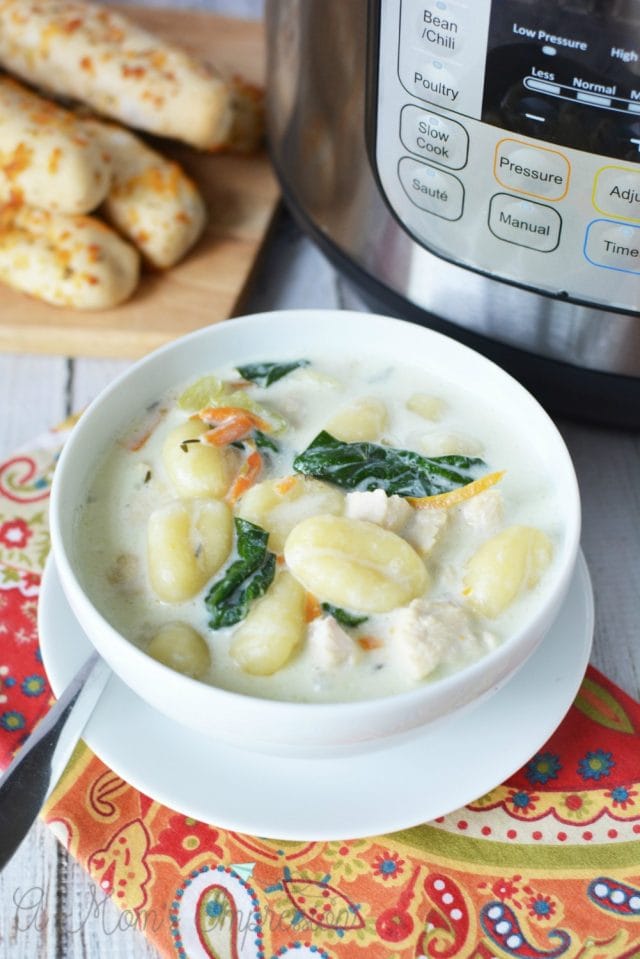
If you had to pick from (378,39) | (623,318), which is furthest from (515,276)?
(378,39)

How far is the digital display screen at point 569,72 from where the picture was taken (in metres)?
0.79

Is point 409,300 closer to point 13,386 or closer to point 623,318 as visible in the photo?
point 623,318

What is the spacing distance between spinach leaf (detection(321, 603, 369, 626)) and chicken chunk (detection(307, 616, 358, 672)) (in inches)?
0.6

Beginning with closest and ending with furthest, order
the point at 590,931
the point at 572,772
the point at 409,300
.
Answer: the point at 590,931 < the point at 572,772 < the point at 409,300

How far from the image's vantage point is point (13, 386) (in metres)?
1.27

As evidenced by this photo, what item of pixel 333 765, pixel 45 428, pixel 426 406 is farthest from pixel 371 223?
pixel 333 765

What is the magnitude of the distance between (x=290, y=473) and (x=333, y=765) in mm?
233

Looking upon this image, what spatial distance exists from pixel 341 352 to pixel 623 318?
0.82ft

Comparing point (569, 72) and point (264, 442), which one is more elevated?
point (569, 72)

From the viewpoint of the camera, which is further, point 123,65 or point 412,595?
point 123,65

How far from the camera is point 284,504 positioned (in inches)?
33.4

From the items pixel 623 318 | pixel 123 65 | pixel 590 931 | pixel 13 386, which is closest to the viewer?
pixel 590 931

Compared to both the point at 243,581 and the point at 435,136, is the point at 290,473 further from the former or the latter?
the point at 435,136

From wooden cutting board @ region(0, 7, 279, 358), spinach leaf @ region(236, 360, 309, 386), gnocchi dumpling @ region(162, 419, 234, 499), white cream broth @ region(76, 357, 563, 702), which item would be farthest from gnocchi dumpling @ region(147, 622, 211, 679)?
wooden cutting board @ region(0, 7, 279, 358)
